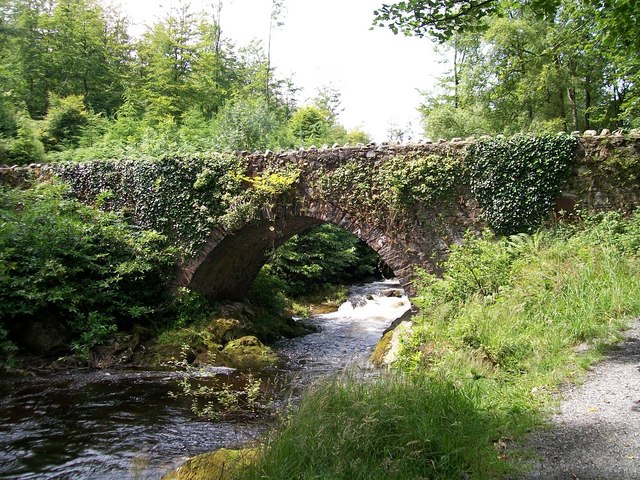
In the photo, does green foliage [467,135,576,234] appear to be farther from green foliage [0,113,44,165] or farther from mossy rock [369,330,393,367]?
green foliage [0,113,44,165]

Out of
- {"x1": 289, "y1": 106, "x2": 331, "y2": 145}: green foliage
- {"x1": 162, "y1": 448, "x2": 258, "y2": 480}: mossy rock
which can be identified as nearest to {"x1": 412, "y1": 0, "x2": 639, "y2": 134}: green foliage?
{"x1": 289, "y1": 106, "x2": 331, "y2": 145}: green foliage

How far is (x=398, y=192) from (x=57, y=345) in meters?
6.87

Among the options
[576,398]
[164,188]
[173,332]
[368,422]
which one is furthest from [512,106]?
[368,422]

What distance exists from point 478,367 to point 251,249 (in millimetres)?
8331

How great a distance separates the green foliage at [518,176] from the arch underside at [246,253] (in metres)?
1.94

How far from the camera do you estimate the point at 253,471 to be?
301 cm

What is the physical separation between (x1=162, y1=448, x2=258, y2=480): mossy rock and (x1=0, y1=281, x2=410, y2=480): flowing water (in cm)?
49

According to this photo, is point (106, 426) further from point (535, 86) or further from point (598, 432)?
point (535, 86)

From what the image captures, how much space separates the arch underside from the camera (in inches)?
361

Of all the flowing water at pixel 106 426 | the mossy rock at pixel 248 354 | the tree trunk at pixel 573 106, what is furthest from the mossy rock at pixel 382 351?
the tree trunk at pixel 573 106

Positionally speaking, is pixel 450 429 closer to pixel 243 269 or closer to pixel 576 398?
pixel 576 398

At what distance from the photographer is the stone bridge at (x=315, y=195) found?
7.67m

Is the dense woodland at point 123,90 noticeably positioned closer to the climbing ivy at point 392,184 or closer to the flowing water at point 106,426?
the climbing ivy at point 392,184

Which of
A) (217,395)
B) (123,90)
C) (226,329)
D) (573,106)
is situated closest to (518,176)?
(217,395)
